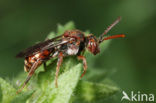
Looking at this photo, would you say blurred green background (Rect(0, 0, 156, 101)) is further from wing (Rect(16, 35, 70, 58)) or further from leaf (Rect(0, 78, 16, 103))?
leaf (Rect(0, 78, 16, 103))

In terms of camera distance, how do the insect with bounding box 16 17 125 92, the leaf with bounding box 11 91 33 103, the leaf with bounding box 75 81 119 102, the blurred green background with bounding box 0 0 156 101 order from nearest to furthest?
the leaf with bounding box 11 91 33 103 < the leaf with bounding box 75 81 119 102 < the insect with bounding box 16 17 125 92 < the blurred green background with bounding box 0 0 156 101

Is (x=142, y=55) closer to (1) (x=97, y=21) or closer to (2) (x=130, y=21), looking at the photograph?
(2) (x=130, y=21)

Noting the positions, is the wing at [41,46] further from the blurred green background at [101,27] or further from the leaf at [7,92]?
the blurred green background at [101,27]

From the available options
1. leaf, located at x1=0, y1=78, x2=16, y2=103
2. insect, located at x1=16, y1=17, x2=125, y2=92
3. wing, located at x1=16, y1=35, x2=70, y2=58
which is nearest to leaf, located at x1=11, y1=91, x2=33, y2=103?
leaf, located at x1=0, y1=78, x2=16, y2=103

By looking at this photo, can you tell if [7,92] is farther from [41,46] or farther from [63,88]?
[41,46]

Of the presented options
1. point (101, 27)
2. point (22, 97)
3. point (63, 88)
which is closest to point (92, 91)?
point (63, 88)

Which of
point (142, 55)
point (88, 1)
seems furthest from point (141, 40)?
point (88, 1)
